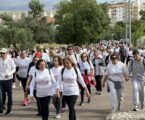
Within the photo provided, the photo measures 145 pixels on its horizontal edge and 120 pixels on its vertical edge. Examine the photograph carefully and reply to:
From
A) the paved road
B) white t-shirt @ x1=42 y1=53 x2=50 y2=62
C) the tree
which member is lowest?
the paved road

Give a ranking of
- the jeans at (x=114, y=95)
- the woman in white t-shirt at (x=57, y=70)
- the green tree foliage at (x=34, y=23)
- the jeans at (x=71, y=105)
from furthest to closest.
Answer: the green tree foliage at (x=34, y=23) < the jeans at (x=114, y=95) < the woman in white t-shirt at (x=57, y=70) < the jeans at (x=71, y=105)

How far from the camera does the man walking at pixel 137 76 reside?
42.4 feet

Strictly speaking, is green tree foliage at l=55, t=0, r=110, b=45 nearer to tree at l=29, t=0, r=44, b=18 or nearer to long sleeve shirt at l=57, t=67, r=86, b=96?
tree at l=29, t=0, r=44, b=18

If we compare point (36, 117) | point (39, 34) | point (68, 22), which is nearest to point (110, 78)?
point (36, 117)

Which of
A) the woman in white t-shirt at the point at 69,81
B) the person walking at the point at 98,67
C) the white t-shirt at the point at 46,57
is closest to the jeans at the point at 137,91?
the woman in white t-shirt at the point at 69,81

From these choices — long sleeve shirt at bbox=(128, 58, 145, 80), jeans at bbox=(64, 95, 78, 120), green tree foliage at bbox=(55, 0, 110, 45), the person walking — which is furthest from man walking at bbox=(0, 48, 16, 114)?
green tree foliage at bbox=(55, 0, 110, 45)

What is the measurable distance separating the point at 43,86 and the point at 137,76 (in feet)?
11.4

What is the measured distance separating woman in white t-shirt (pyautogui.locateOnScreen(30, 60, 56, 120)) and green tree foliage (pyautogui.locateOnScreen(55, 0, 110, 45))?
46639 mm

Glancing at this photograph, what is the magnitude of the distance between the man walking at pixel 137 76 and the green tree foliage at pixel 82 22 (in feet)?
145

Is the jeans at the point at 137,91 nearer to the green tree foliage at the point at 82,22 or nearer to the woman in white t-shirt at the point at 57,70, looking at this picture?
the woman in white t-shirt at the point at 57,70

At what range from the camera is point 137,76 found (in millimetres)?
13039

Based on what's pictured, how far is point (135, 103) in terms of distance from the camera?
12.9m

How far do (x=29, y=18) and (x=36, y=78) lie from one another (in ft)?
190

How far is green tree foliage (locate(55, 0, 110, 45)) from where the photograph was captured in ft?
189
